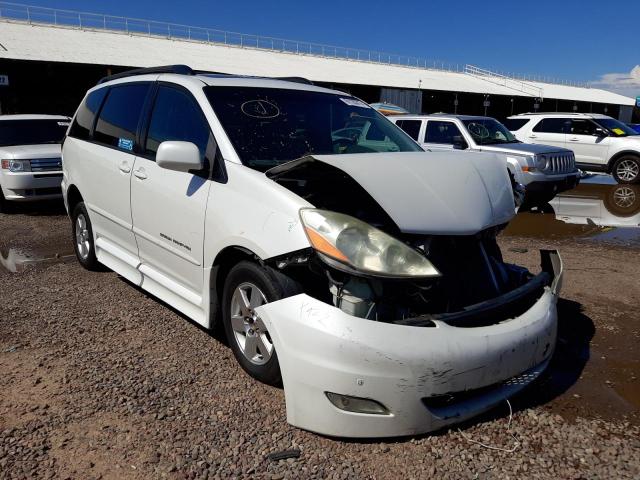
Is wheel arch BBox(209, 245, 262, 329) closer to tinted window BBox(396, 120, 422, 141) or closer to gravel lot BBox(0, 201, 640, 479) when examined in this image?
gravel lot BBox(0, 201, 640, 479)

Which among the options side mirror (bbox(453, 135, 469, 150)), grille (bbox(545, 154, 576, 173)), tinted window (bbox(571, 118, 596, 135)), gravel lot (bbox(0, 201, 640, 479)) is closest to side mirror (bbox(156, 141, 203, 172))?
gravel lot (bbox(0, 201, 640, 479))

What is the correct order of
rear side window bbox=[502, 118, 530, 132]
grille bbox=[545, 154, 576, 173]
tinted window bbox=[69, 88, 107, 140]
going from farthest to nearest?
rear side window bbox=[502, 118, 530, 132] → grille bbox=[545, 154, 576, 173] → tinted window bbox=[69, 88, 107, 140]

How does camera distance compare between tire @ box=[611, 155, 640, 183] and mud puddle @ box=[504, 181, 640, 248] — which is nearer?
mud puddle @ box=[504, 181, 640, 248]

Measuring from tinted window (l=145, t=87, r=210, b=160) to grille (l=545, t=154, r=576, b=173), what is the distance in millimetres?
7715

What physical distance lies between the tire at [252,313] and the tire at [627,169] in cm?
1325

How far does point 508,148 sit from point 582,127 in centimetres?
542

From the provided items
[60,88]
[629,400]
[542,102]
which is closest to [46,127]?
[629,400]

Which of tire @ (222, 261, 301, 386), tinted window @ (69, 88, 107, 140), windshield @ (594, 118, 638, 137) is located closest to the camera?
tire @ (222, 261, 301, 386)

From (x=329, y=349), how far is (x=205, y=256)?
1.20 metres

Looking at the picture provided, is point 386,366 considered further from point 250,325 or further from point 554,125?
point 554,125

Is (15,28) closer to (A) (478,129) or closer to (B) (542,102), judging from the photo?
(A) (478,129)

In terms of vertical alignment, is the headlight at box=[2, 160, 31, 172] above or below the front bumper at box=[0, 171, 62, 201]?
above

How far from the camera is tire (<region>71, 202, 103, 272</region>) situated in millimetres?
5199

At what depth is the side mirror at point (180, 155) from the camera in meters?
3.28
